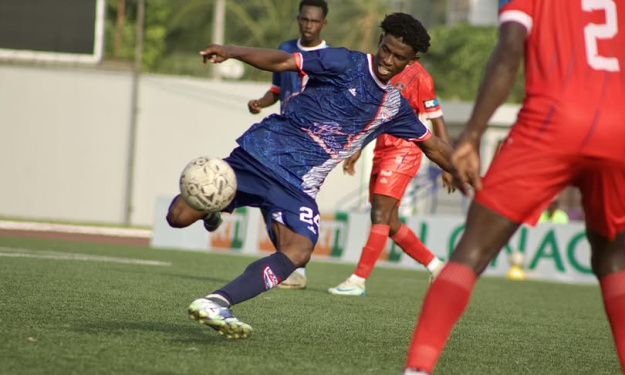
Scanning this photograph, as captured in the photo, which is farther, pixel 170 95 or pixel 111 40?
pixel 111 40

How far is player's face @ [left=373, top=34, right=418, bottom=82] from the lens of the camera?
20.4ft

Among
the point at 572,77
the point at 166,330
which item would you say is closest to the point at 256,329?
the point at 166,330

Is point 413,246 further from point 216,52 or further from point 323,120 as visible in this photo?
point 216,52

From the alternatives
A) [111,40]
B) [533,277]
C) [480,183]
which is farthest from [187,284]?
[111,40]

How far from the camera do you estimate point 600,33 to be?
4309 millimetres

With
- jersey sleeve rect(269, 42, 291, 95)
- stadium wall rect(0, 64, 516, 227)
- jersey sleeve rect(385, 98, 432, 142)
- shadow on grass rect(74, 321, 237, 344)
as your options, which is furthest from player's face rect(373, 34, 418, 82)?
stadium wall rect(0, 64, 516, 227)

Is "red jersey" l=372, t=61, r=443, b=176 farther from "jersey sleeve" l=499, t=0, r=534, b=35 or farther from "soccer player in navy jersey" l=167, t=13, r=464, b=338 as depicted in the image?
"jersey sleeve" l=499, t=0, r=534, b=35

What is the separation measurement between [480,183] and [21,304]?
148 inches

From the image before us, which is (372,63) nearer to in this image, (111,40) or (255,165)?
(255,165)

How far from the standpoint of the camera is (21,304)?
6855mm

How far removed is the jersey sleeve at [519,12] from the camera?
423cm

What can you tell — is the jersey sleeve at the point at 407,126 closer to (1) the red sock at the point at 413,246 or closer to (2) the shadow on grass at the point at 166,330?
(2) the shadow on grass at the point at 166,330

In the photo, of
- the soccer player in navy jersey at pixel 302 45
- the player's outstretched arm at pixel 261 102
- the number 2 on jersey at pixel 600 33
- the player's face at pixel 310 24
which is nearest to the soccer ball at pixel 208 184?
the number 2 on jersey at pixel 600 33

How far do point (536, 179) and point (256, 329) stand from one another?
2.80 m
